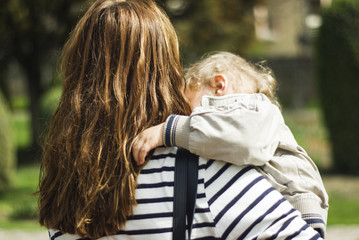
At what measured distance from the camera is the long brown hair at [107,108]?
1.58 m

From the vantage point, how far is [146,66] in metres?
1.64

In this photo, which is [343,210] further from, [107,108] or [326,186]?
[107,108]

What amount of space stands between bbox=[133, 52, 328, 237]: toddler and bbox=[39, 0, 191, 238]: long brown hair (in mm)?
70

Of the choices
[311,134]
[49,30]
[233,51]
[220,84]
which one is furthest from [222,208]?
[233,51]

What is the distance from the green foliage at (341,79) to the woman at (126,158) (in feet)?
25.1

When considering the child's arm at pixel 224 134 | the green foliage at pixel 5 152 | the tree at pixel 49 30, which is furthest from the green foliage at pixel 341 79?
the child's arm at pixel 224 134

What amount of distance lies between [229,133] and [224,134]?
18 mm

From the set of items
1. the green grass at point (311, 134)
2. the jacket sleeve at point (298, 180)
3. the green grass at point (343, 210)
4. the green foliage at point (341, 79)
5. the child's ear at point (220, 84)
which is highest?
the child's ear at point (220, 84)

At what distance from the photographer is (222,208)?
1.48 metres

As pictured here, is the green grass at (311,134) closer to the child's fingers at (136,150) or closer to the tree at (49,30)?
the tree at (49,30)

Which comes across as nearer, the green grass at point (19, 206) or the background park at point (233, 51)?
the green grass at point (19, 206)

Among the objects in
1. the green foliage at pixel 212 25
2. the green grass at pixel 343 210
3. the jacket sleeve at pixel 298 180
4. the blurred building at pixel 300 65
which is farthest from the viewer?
the blurred building at pixel 300 65

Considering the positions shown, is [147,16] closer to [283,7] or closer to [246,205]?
[246,205]

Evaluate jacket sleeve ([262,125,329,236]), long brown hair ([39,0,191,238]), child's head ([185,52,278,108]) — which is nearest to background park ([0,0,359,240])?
long brown hair ([39,0,191,238])
